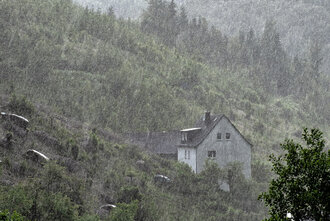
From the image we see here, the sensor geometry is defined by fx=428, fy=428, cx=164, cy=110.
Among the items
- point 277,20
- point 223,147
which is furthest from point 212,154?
point 277,20

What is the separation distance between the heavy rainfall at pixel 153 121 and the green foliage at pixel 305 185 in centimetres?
3

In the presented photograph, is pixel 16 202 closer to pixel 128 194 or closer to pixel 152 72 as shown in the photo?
pixel 128 194

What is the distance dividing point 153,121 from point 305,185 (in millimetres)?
50885

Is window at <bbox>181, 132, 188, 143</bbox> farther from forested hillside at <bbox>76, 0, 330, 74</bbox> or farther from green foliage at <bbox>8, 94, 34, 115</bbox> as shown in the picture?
forested hillside at <bbox>76, 0, 330, 74</bbox>

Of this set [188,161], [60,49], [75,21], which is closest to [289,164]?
[188,161]

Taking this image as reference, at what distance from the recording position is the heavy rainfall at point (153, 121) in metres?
18.2

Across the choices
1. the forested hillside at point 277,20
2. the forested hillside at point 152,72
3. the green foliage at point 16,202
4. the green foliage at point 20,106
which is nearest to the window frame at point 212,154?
the forested hillside at point 152,72

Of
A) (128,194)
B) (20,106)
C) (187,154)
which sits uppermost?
(20,106)

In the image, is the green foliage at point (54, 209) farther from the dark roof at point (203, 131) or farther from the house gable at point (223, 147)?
the dark roof at point (203, 131)

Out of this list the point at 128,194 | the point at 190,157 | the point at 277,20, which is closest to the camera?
the point at 128,194

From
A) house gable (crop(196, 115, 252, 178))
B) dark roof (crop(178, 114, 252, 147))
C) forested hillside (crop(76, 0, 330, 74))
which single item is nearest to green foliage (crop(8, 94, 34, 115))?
dark roof (crop(178, 114, 252, 147))

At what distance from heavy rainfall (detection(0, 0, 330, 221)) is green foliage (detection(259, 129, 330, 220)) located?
3cm

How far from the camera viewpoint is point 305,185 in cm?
949

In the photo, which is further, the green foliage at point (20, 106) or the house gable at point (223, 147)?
the house gable at point (223, 147)
